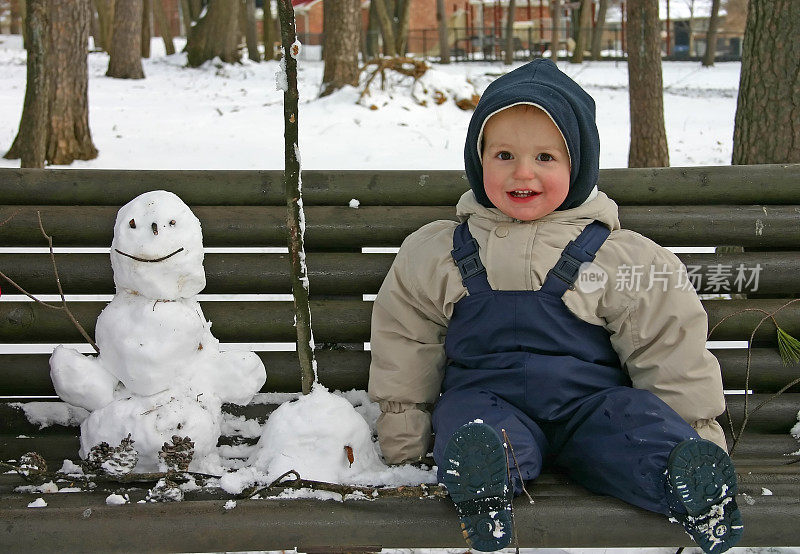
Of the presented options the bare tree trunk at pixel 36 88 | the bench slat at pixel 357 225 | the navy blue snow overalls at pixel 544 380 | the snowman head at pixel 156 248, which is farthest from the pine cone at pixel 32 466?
the bare tree trunk at pixel 36 88

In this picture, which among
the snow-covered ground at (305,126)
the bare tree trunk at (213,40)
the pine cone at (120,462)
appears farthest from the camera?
the bare tree trunk at (213,40)

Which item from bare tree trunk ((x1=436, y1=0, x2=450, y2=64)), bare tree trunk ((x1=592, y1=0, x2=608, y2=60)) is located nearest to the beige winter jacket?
bare tree trunk ((x1=436, y1=0, x2=450, y2=64))

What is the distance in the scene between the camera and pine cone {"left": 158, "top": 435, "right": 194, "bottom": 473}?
7.22 ft

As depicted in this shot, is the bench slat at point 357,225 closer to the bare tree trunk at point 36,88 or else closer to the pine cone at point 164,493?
the pine cone at point 164,493

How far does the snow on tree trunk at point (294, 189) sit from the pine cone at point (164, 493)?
467 millimetres

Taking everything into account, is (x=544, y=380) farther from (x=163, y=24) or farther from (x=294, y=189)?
(x=163, y=24)

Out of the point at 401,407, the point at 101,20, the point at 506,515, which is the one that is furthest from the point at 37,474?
the point at 101,20

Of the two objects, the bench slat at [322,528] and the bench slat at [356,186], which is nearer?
the bench slat at [322,528]

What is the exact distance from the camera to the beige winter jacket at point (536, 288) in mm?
2215

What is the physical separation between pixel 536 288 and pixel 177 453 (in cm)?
110

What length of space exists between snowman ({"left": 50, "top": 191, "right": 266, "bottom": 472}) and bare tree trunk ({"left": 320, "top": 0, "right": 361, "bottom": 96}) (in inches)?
310

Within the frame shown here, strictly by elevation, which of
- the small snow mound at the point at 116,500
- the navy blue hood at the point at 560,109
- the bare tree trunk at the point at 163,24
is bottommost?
the small snow mound at the point at 116,500

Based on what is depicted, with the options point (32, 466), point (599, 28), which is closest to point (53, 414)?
point (32, 466)

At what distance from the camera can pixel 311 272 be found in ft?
8.92
